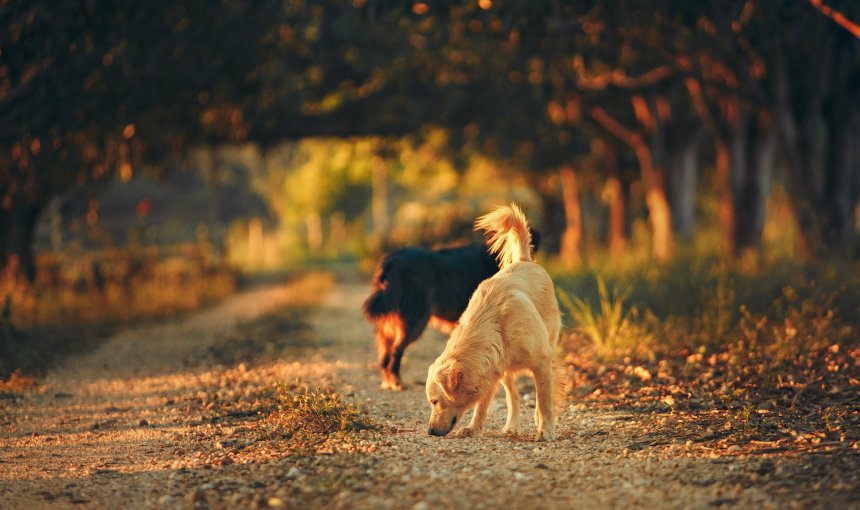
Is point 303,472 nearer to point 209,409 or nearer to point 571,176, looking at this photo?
point 209,409

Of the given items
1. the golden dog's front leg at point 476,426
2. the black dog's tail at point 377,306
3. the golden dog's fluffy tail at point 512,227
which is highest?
the golden dog's fluffy tail at point 512,227

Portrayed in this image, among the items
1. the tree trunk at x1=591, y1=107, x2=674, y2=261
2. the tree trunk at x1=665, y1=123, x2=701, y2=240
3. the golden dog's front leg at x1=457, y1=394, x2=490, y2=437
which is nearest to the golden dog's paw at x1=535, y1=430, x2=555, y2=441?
the golden dog's front leg at x1=457, y1=394, x2=490, y2=437

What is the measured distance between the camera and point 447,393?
6234 mm

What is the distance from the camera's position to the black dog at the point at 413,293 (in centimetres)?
907

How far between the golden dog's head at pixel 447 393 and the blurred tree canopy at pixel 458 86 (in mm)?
6143

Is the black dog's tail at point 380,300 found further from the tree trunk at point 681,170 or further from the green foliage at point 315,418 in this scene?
the tree trunk at point 681,170

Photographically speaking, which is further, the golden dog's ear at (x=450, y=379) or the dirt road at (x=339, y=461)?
the golden dog's ear at (x=450, y=379)

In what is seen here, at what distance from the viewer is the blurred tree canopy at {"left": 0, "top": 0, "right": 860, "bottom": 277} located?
12250mm

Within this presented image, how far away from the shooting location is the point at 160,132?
17.7 meters

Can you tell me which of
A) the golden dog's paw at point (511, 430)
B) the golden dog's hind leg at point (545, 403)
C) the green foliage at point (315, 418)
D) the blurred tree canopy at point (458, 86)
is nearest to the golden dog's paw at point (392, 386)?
the green foliage at point (315, 418)

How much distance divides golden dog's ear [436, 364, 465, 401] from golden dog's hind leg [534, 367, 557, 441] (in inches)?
27.8

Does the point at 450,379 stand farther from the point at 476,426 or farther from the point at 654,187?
the point at 654,187

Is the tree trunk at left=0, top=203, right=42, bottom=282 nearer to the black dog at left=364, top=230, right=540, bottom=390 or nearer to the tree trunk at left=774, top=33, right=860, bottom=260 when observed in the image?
the black dog at left=364, top=230, right=540, bottom=390

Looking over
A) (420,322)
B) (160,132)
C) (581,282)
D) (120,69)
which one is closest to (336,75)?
(160,132)
